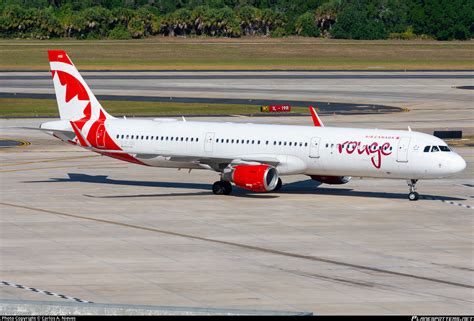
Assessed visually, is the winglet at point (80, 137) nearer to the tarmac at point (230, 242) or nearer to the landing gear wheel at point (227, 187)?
the tarmac at point (230, 242)

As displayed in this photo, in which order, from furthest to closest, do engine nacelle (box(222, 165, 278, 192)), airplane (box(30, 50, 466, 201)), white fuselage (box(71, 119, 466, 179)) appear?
1. engine nacelle (box(222, 165, 278, 192))
2. airplane (box(30, 50, 466, 201))
3. white fuselage (box(71, 119, 466, 179))

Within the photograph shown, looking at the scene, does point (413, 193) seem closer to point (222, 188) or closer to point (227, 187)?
point (227, 187)

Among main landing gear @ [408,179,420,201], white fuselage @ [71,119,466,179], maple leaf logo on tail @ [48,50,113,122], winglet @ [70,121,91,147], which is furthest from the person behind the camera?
maple leaf logo on tail @ [48,50,113,122]

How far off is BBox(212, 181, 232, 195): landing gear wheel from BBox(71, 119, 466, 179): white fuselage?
1.55 meters

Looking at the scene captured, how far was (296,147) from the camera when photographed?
62.1m

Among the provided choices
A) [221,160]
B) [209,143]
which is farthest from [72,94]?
[221,160]

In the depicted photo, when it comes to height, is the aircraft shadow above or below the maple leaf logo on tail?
below

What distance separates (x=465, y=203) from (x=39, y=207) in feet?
77.5

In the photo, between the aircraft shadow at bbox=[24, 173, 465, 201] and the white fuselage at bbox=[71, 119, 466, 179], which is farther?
the aircraft shadow at bbox=[24, 173, 465, 201]

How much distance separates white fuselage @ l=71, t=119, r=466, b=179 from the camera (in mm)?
59750

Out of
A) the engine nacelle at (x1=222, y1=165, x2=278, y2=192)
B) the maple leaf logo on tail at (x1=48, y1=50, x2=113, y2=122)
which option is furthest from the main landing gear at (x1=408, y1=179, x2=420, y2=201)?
the maple leaf logo on tail at (x1=48, y1=50, x2=113, y2=122)

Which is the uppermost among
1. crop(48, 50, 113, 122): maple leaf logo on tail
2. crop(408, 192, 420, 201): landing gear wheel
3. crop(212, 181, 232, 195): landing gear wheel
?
crop(48, 50, 113, 122): maple leaf logo on tail

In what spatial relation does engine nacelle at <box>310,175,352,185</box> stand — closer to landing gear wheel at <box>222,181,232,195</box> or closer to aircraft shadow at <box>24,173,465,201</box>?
aircraft shadow at <box>24,173,465,201</box>

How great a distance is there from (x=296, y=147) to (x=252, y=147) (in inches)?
111
